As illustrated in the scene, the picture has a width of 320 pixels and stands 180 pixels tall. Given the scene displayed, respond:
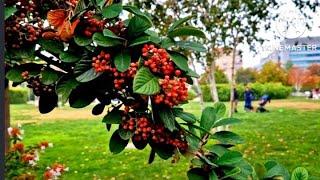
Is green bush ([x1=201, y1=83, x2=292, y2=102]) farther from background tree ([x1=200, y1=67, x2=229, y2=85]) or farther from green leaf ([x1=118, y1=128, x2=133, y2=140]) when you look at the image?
green leaf ([x1=118, y1=128, x2=133, y2=140])

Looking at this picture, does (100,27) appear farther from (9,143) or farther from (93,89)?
(9,143)

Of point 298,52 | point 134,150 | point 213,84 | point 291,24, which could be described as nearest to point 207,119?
point 298,52

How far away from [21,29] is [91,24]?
81 millimetres

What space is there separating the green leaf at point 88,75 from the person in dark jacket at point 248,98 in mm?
1538

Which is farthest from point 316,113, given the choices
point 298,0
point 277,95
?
point 298,0

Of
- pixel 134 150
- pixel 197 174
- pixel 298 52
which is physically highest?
pixel 298 52

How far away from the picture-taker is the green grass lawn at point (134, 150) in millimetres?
1846

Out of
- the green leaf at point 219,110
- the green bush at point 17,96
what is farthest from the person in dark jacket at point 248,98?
the green leaf at point 219,110

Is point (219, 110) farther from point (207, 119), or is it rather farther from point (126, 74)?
point (126, 74)

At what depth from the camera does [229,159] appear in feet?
1.38

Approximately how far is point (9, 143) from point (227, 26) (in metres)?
1.11

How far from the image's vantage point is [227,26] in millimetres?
2170

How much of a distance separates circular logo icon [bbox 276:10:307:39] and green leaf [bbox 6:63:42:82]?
3.85 feet

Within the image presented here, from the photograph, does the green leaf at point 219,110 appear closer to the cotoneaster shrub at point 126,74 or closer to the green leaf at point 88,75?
the cotoneaster shrub at point 126,74
